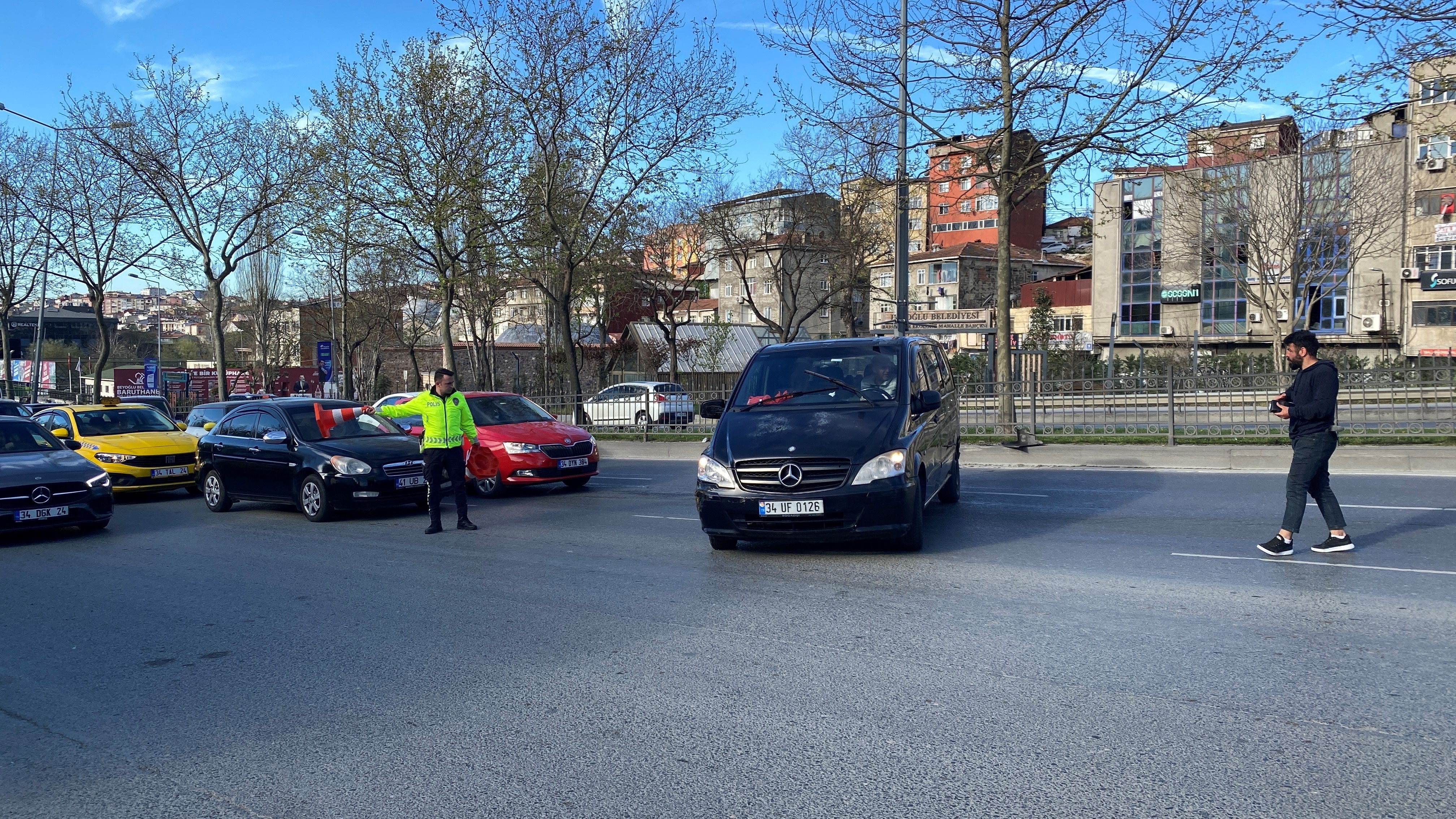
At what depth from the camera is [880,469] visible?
28.4 feet

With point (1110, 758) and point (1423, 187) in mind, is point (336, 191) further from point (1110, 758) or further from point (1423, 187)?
point (1423, 187)

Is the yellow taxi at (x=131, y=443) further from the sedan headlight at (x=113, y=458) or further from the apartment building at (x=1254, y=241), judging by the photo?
the apartment building at (x=1254, y=241)

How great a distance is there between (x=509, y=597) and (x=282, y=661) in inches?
75.7

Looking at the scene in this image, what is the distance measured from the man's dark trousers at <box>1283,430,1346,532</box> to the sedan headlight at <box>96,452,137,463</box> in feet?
52.2

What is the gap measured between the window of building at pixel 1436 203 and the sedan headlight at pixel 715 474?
50.5 metres

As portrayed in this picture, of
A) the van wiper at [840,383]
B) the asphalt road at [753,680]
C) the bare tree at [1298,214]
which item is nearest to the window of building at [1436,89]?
the asphalt road at [753,680]

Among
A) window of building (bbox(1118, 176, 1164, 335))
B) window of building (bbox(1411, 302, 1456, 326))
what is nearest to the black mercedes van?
window of building (bbox(1411, 302, 1456, 326))

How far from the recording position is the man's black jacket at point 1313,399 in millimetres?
8242

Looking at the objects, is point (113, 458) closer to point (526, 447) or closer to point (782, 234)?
point (526, 447)

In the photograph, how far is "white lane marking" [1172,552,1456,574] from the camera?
305 inches

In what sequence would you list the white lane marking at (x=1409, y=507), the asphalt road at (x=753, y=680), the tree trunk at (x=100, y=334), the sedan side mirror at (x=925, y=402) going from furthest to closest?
the tree trunk at (x=100, y=334) < the white lane marking at (x=1409, y=507) < the sedan side mirror at (x=925, y=402) < the asphalt road at (x=753, y=680)

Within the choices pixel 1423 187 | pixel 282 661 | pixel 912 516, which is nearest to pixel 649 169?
pixel 912 516

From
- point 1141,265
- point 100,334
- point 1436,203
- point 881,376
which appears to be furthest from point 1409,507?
point 1141,265

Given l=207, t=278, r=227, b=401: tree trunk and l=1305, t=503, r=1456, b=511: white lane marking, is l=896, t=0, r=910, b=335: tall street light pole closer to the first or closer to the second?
l=1305, t=503, r=1456, b=511: white lane marking
